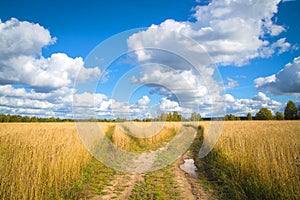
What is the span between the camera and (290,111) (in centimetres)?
8356

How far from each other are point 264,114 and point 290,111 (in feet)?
33.4

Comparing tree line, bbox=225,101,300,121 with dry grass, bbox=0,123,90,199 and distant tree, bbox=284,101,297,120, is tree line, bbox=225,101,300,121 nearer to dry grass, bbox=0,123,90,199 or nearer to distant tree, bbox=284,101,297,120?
distant tree, bbox=284,101,297,120

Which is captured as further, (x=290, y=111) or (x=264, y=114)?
(x=264, y=114)

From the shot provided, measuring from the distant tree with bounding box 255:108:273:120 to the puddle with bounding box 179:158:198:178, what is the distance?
91.5m

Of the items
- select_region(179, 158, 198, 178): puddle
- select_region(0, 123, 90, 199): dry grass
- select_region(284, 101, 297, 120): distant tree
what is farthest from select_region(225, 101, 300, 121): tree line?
select_region(0, 123, 90, 199): dry grass

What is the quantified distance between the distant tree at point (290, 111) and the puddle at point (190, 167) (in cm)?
8849

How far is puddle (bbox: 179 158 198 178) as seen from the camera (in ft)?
29.7

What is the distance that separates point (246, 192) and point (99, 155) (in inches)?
317

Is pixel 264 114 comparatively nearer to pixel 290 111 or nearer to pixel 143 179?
pixel 290 111

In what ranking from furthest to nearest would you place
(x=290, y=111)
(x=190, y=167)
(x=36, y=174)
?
(x=290, y=111), (x=190, y=167), (x=36, y=174)

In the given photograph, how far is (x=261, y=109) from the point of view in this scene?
314ft

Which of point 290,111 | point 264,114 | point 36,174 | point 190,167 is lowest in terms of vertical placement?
point 190,167

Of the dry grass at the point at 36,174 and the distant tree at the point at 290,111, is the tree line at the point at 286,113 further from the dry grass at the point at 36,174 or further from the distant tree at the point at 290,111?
the dry grass at the point at 36,174

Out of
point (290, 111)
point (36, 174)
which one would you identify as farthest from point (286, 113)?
point (36, 174)
